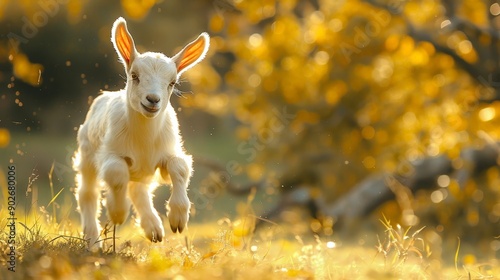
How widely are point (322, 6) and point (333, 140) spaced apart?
7.01ft

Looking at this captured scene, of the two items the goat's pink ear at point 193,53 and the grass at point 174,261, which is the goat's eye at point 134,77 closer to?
the goat's pink ear at point 193,53

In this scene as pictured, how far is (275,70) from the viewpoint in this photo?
13648 millimetres

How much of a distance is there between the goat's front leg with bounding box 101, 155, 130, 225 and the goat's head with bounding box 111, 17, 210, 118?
0.37 m

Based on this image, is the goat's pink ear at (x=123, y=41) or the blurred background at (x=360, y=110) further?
the blurred background at (x=360, y=110)

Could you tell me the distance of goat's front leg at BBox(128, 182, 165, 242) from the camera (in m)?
5.32

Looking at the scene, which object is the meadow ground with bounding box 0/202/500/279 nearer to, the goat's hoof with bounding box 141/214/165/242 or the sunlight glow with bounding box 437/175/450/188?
the goat's hoof with bounding box 141/214/165/242

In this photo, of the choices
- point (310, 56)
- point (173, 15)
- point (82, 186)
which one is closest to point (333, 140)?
point (310, 56)

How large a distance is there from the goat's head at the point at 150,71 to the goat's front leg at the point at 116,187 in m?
0.37

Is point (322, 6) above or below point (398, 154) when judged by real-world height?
above

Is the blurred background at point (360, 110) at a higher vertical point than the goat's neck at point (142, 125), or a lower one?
higher

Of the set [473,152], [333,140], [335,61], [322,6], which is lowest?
[473,152]

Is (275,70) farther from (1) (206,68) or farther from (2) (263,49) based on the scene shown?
(1) (206,68)

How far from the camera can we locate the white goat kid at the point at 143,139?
5152mm

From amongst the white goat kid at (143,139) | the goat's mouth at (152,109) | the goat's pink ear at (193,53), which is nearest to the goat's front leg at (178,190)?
the white goat kid at (143,139)
